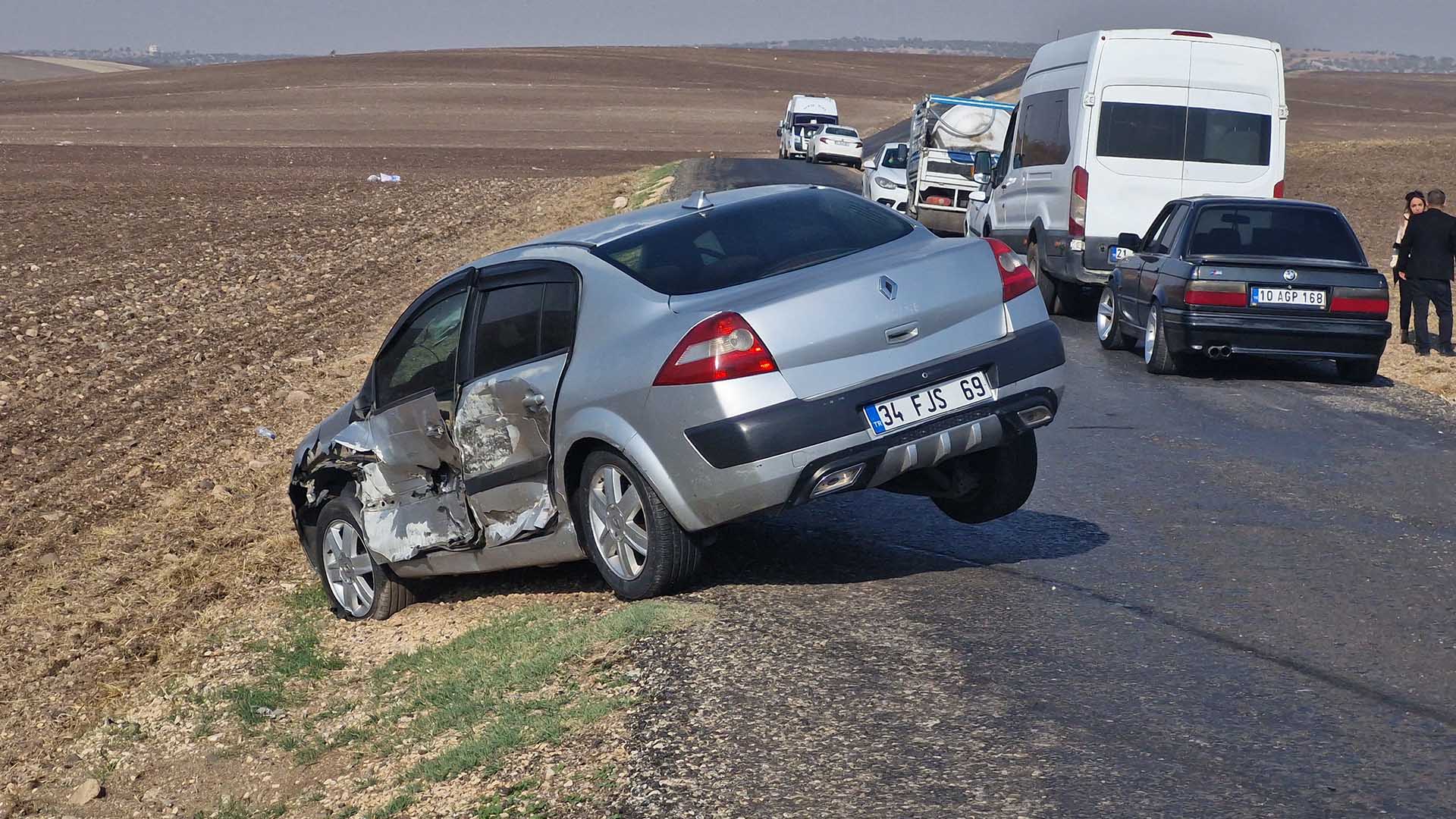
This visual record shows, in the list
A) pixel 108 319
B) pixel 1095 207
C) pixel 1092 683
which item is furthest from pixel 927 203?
pixel 1092 683

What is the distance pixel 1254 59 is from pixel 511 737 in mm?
13583

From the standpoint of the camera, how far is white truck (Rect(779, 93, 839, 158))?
53125 millimetres

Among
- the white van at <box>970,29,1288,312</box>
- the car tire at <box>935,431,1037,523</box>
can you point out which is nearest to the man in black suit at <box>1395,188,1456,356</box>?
the white van at <box>970,29,1288,312</box>

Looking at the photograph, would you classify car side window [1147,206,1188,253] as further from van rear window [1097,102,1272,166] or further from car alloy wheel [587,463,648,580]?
car alloy wheel [587,463,648,580]

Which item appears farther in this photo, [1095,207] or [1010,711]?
[1095,207]

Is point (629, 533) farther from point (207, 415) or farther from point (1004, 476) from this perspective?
point (207, 415)

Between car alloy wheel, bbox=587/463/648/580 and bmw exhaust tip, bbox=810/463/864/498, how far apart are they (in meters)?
0.72

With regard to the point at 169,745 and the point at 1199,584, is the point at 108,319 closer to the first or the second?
the point at 169,745

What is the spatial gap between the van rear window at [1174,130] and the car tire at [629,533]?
11.2 metres

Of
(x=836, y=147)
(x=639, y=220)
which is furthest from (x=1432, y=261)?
(x=836, y=147)

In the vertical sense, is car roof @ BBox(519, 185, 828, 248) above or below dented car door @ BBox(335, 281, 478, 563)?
above

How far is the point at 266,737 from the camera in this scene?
6539 millimetres

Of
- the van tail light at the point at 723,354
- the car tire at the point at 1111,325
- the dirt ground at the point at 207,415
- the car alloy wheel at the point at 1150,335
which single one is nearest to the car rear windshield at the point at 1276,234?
the car alloy wheel at the point at 1150,335

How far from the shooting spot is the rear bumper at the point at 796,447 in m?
5.87
